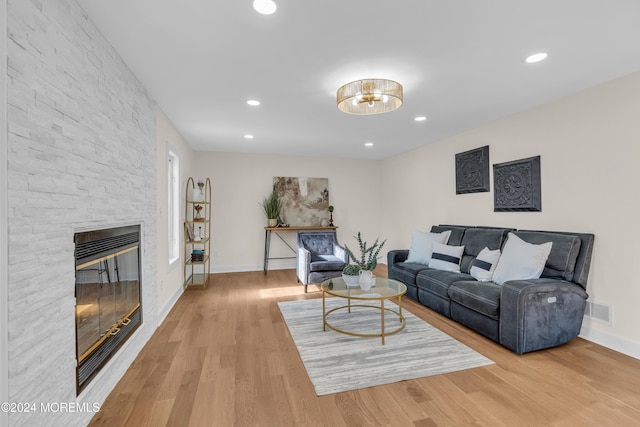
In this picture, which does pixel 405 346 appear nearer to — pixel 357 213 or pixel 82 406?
pixel 82 406

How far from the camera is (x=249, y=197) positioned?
19.0 feet

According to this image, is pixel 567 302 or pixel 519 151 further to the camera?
pixel 519 151

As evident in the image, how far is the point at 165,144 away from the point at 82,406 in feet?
8.80

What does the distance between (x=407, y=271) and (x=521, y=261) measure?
1.43 m

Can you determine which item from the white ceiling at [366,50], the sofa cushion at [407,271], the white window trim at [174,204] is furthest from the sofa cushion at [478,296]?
the white window trim at [174,204]

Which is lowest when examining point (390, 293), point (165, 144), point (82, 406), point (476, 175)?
point (82, 406)

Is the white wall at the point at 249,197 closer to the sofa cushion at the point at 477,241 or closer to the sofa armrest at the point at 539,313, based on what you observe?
the sofa cushion at the point at 477,241

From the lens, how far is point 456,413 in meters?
1.76

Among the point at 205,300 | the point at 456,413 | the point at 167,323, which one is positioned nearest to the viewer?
the point at 456,413

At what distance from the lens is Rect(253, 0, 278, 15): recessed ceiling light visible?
1.60m

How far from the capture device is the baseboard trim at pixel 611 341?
242 centimetres

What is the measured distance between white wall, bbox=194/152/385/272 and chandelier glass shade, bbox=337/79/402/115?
343 cm

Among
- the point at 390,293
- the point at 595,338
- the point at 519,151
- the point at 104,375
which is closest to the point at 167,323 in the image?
the point at 104,375

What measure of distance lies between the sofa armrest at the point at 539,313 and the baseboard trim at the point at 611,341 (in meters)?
0.22
